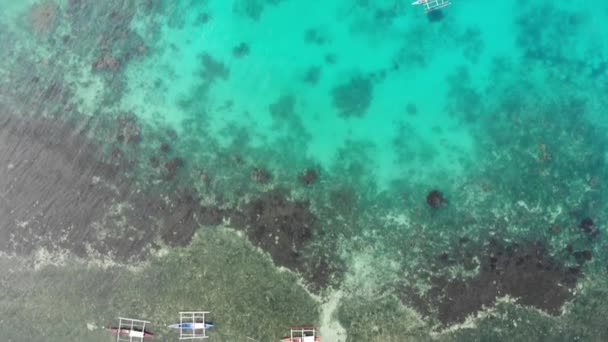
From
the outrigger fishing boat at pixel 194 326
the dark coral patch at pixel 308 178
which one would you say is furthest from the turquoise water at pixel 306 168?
the outrigger fishing boat at pixel 194 326

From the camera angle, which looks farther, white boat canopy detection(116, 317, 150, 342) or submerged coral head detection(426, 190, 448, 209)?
submerged coral head detection(426, 190, 448, 209)

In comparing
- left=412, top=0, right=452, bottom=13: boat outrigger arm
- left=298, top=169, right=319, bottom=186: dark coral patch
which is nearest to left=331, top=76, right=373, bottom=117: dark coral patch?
left=298, top=169, right=319, bottom=186: dark coral patch

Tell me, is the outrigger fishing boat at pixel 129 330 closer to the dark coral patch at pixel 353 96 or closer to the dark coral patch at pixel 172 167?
the dark coral patch at pixel 172 167

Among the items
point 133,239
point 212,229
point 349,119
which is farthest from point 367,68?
point 133,239

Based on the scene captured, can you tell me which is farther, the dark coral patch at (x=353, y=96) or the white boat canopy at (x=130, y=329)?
the dark coral patch at (x=353, y=96)

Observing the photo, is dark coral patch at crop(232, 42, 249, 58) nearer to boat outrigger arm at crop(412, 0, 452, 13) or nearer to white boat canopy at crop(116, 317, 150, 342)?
boat outrigger arm at crop(412, 0, 452, 13)

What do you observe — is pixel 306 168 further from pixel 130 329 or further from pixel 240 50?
pixel 130 329
